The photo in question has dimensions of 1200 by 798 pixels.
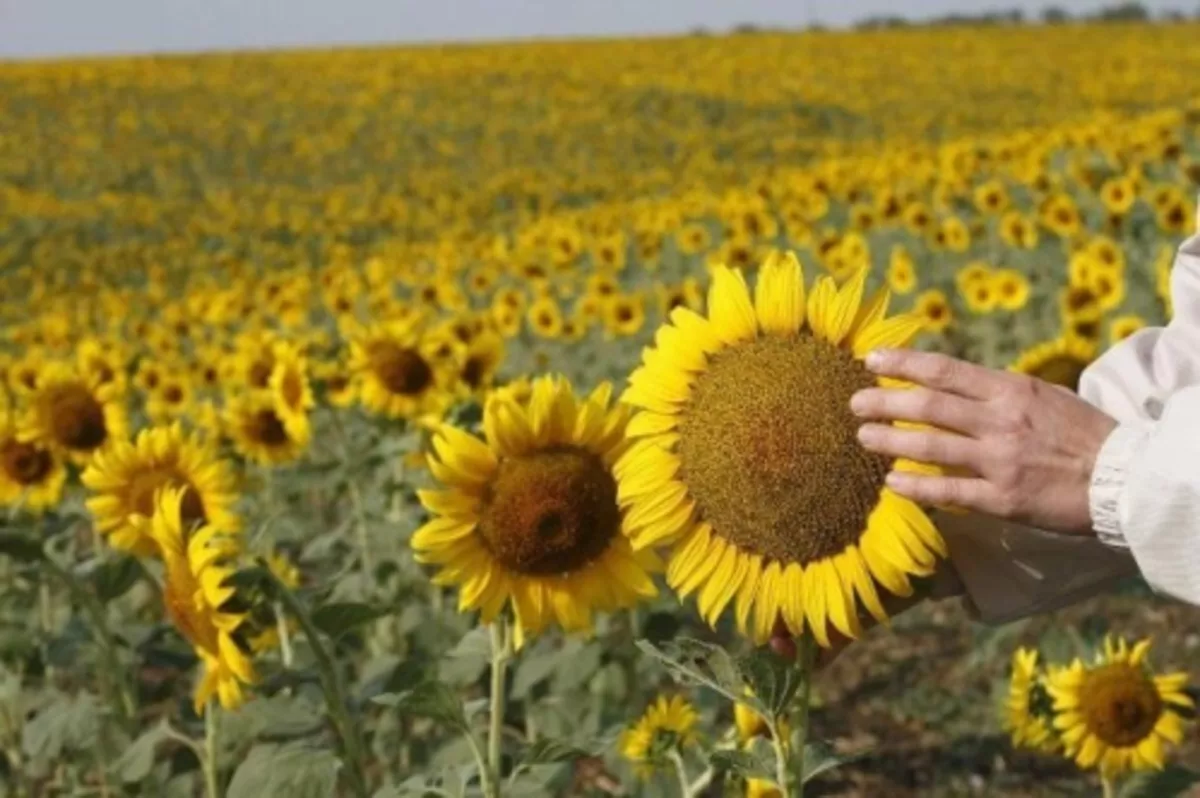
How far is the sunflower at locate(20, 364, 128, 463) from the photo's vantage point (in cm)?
349

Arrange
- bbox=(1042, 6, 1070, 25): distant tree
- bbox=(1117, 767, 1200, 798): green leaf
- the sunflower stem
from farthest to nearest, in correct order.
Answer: bbox=(1042, 6, 1070, 25): distant tree
bbox=(1117, 767, 1200, 798): green leaf
the sunflower stem

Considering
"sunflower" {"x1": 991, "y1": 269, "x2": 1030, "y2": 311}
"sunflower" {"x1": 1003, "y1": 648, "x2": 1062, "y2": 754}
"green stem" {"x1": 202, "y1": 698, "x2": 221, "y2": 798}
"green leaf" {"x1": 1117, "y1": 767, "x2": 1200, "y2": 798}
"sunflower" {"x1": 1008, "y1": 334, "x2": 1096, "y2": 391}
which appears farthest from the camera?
"sunflower" {"x1": 991, "y1": 269, "x2": 1030, "y2": 311}

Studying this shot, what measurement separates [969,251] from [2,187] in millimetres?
13256

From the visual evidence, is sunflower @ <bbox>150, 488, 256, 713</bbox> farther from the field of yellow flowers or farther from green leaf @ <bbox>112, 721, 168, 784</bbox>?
green leaf @ <bbox>112, 721, 168, 784</bbox>

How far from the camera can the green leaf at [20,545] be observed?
2.67 m

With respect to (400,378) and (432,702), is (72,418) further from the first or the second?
(432,702)

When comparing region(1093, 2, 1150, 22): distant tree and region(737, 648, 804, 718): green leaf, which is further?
region(1093, 2, 1150, 22): distant tree

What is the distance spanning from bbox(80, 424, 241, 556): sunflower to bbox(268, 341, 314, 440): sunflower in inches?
43.5

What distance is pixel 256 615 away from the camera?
223cm

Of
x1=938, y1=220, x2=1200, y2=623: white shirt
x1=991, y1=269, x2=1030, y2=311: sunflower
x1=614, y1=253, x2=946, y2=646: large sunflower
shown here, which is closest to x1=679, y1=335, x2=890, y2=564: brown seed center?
x1=614, y1=253, x2=946, y2=646: large sunflower

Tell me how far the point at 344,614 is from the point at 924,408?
3.34 ft

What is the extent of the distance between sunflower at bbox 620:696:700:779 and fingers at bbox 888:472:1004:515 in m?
1.06

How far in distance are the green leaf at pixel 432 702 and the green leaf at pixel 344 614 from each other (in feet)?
0.70

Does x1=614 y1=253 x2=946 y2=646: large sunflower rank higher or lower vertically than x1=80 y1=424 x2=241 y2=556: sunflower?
higher
